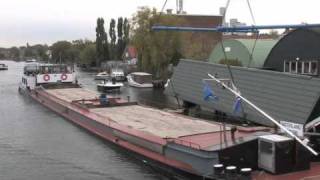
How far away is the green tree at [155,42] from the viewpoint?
3248 inches

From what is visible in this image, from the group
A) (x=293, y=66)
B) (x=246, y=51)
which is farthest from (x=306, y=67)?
(x=246, y=51)

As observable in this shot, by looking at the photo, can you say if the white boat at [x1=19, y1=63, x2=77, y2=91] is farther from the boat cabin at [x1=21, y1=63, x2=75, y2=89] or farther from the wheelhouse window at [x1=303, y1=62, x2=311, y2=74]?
the wheelhouse window at [x1=303, y1=62, x2=311, y2=74]

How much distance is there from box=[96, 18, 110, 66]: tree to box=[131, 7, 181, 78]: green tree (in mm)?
68893

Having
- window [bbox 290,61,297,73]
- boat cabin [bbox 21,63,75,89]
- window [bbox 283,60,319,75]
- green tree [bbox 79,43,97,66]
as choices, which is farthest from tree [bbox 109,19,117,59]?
window [bbox 290,61,297,73]

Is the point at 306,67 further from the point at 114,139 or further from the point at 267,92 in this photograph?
the point at 114,139

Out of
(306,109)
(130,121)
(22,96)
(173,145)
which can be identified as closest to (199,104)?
(130,121)

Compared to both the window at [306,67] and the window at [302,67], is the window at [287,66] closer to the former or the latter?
the window at [302,67]

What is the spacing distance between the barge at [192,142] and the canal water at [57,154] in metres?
0.70

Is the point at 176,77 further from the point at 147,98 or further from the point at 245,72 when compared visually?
the point at 147,98

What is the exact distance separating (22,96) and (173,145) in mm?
47769

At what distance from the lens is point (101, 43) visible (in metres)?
155

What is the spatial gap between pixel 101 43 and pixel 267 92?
12613cm

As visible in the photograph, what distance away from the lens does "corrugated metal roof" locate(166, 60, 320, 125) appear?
28250mm

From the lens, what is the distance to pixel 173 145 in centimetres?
2297
